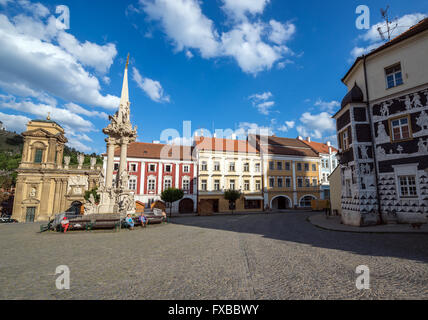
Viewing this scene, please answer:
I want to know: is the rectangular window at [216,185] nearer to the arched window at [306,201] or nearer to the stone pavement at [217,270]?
the arched window at [306,201]

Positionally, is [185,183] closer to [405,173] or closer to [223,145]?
[223,145]

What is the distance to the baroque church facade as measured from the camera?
44.3 ft

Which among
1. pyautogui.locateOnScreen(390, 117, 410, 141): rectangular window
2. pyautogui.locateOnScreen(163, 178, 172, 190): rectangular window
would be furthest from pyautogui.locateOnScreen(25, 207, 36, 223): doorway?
→ pyautogui.locateOnScreen(390, 117, 410, 141): rectangular window

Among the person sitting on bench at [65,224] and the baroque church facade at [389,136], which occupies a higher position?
the baroque church facade at [389,136]

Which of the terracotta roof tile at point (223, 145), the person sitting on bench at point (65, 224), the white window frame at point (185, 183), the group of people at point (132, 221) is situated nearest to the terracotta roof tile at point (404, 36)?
the group of people at point (132, 221)

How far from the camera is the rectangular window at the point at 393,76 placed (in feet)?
48.1

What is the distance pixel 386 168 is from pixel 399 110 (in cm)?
404

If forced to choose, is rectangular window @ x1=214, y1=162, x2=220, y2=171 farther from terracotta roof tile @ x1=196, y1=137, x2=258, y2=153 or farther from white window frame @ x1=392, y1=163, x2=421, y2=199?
white window frame @ x1=392, y1=163, x2=421, y2=199

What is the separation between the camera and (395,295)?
4.26 metres

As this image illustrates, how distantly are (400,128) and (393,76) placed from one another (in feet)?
12.5

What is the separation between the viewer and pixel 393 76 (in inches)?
588

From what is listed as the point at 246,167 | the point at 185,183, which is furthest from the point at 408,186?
→ the point at 185,183

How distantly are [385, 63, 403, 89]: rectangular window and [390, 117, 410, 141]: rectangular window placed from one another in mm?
2530
